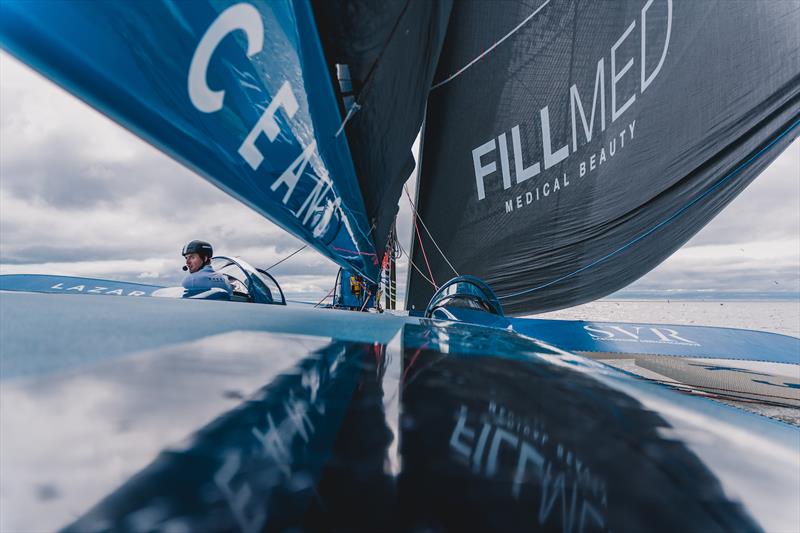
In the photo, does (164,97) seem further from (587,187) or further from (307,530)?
(587,187)

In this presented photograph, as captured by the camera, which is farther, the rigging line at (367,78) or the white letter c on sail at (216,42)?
the rigging line at (367,78)

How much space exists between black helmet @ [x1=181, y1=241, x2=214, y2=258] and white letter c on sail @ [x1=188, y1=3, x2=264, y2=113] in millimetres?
1476

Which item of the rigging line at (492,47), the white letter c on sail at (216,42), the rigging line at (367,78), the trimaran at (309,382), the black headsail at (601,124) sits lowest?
the trimaran at (309,382)

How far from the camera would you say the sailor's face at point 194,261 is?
6.20ft

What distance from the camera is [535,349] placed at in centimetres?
49

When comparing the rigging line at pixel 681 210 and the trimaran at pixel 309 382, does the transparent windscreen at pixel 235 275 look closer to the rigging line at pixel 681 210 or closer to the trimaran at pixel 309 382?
the trimaran at pixel 309 382

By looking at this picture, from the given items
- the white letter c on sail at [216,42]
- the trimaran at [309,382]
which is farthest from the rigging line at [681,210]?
the white letter c on sail at [216,42]

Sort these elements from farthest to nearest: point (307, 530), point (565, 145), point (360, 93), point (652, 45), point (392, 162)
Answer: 1. point (565, 145)
2. point (652, 45)
3. point (392, 162)
4. point (360, 93)
5. point (307, 530)

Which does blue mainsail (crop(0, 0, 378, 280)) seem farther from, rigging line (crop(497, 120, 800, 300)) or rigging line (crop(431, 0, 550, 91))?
rigging line (crop(497, 120, 800, 300))

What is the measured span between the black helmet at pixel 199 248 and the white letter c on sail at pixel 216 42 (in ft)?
4.84

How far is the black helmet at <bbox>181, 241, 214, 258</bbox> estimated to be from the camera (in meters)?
1.85

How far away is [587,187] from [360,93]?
1735 millimetres

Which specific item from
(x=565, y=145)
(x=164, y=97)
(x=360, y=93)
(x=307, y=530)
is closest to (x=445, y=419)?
(x=307, y=530)

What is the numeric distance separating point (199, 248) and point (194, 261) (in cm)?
11
